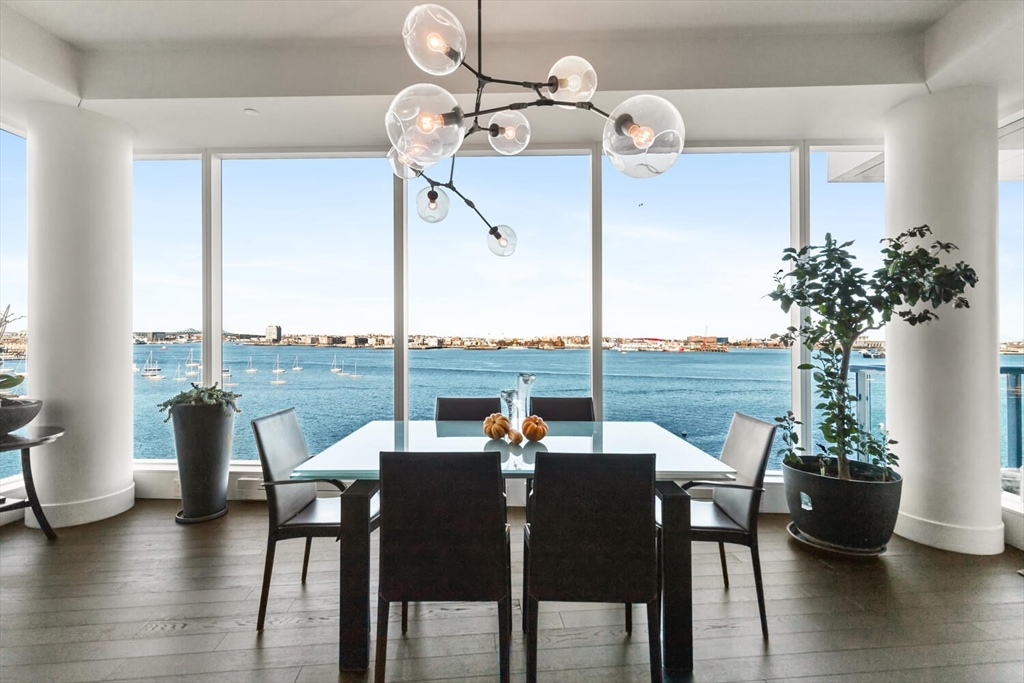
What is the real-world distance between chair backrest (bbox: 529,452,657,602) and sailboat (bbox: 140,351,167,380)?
16.6 metres

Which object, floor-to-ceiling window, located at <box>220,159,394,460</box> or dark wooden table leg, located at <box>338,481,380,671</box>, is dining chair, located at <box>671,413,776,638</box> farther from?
floor-to-ceiling window, located at <box>220,159,394,460</box>

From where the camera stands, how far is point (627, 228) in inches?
485

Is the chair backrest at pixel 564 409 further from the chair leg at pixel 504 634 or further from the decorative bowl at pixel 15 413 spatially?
the decorative bowl at pixel 15 413

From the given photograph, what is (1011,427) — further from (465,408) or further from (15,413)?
(15,413)

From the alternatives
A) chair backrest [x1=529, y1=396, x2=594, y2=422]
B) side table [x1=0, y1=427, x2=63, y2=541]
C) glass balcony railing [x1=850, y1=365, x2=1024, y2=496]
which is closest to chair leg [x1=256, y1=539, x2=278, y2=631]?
chair backrest [x1=529, y1=396, x2=594, y2=422]

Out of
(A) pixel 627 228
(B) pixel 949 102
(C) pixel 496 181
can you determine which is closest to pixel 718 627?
(B) pixel 949 102

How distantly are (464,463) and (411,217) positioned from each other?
2.70 metres

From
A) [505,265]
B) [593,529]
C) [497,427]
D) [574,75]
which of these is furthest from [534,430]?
[505,265]

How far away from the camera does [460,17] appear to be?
2.72 meters

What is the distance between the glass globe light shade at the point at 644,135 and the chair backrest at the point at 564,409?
1.57 meters

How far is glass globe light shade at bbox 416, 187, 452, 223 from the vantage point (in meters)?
2.48

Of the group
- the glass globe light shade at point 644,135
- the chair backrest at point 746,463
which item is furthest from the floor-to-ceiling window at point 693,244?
the glass globe light shade at point 644,135

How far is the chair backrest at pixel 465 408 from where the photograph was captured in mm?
2859

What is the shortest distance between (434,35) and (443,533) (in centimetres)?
155
